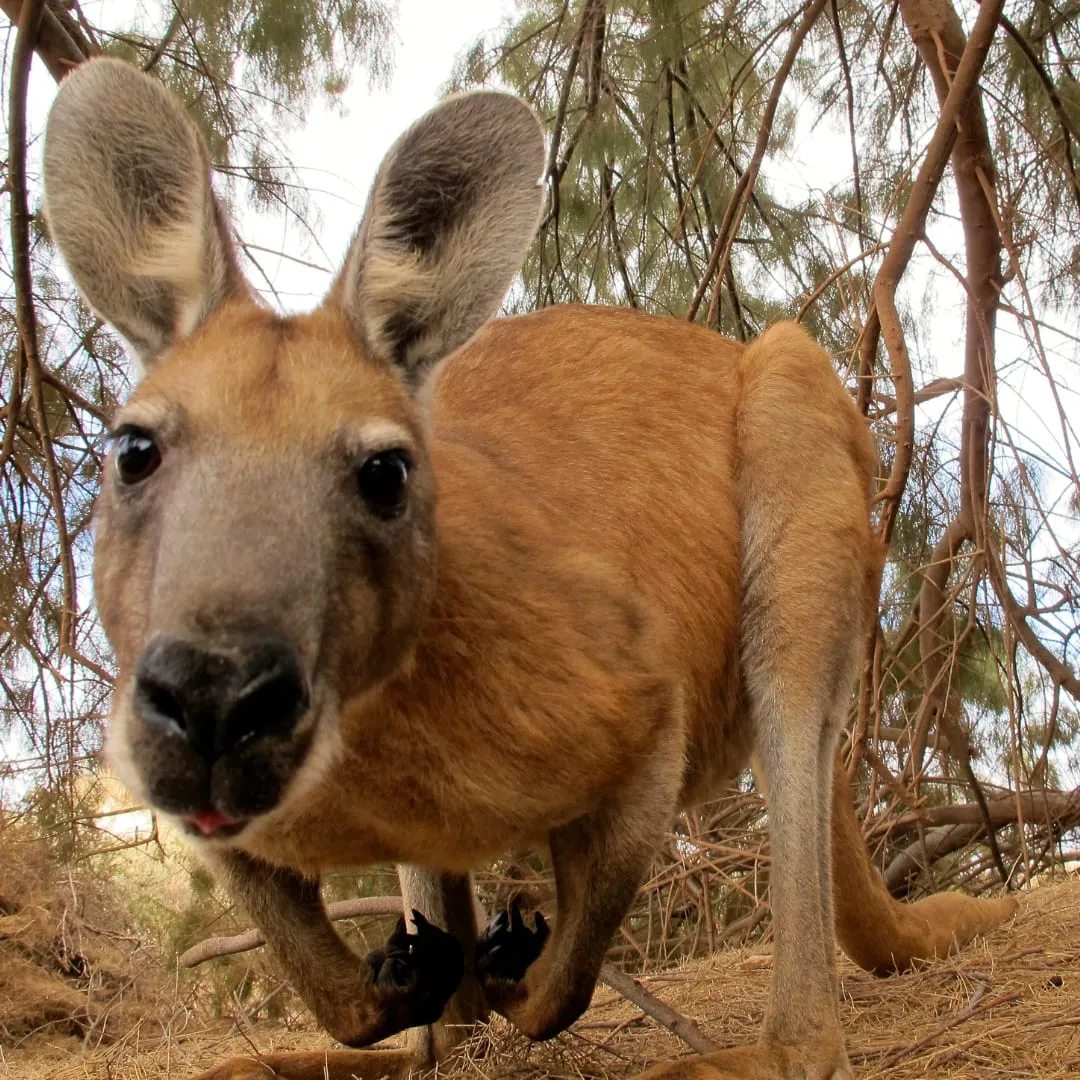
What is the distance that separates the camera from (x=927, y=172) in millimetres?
4617

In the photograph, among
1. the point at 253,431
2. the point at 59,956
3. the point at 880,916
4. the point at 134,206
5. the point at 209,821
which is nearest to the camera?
the point at 209,821

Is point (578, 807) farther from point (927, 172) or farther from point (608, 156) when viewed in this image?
point (608, 156)

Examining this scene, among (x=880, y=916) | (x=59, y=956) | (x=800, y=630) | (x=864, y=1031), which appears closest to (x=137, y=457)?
(x=800, y=630)

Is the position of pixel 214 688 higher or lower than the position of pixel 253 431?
lower

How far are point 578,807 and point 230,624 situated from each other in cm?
130

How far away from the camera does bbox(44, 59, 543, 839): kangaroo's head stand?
206 centimetres

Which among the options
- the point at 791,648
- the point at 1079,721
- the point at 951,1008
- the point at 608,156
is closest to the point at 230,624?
the point at 791,648

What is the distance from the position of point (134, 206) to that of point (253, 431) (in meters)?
0.83

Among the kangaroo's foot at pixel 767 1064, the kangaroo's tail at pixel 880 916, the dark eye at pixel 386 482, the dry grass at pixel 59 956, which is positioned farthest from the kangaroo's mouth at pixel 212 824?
the dry grass at pixel 59 956

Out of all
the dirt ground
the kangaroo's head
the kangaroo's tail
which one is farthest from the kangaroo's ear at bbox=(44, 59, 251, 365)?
the kangaroo's tail

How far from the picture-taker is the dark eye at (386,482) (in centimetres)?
254

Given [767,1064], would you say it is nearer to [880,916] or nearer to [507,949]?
[507,949]

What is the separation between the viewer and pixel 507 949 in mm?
3330

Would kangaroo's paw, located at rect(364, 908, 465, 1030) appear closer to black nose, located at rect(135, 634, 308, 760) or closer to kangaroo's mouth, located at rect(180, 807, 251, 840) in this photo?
kangaroo's mouth, located at rect(180, 807, 251, 840)
